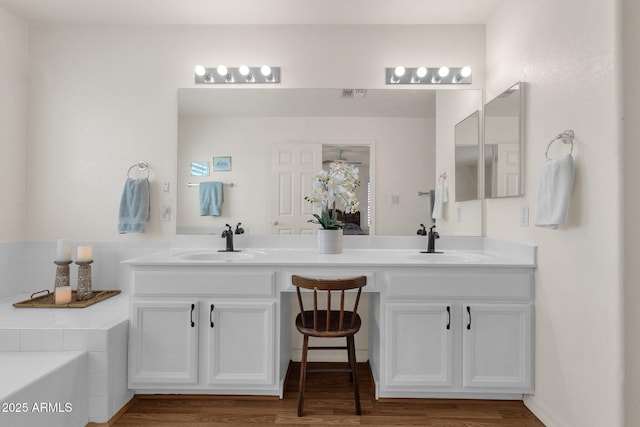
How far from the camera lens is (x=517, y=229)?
2117mm

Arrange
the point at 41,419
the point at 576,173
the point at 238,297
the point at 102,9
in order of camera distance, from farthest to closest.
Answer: the point at 102,9, the point at 238,297, the point at 576,173, the point at 41,419

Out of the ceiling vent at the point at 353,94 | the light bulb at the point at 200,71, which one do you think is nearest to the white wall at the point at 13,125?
the light bulb at the point at 200,71

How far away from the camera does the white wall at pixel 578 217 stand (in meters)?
1.40

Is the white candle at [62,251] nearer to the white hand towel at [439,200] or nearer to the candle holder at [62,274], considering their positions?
the candle holder at [62,274]

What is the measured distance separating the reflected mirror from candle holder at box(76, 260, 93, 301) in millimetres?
2505

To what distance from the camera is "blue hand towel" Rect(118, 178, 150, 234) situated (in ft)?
8.22

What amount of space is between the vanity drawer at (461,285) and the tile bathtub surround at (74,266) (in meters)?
1.67

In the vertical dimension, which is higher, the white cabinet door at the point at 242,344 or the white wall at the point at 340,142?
the white wall at the point at 340,142

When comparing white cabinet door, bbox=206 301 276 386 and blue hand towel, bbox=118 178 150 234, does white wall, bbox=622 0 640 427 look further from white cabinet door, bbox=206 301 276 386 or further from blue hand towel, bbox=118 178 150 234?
blue hand towel, bbox=118 178 150 234

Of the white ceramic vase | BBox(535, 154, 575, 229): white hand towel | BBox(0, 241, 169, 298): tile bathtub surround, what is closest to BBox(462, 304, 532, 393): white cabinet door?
BBox(535, 154, 575, 229): white hand towel

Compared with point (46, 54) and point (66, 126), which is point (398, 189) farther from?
point (46, 54)

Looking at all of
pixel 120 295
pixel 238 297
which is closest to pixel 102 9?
pixel 120 295

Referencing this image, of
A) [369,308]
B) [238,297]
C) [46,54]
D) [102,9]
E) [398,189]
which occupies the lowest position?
[369,308]

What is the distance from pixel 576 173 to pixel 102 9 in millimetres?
2973
